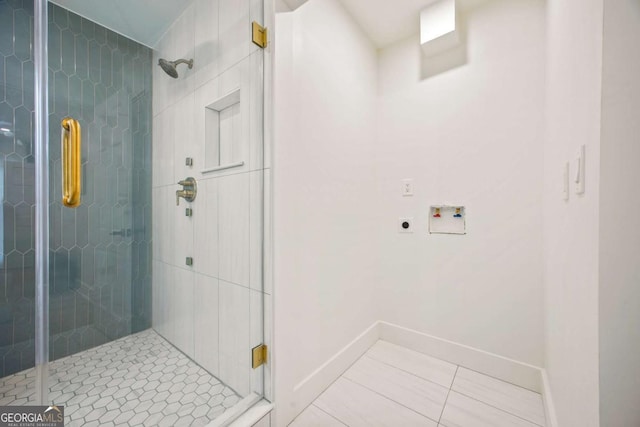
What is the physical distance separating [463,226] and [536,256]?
15.9 inches

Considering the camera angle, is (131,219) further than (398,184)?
No

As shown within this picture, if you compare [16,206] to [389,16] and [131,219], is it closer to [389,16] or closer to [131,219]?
[131,219]

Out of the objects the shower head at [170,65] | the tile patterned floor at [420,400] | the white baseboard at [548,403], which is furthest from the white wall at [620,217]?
the shower head at [170,65]

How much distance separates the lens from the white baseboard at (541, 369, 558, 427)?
106 centimetres

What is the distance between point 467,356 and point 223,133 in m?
2.13

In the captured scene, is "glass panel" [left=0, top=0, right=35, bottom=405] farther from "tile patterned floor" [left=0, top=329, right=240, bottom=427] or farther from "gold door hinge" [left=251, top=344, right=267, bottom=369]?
"gold door hinge" [left=251, top=344, right=267, bottom=369]

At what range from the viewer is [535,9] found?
141 centimetres

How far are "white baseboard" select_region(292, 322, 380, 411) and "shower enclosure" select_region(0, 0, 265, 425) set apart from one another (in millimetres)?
244

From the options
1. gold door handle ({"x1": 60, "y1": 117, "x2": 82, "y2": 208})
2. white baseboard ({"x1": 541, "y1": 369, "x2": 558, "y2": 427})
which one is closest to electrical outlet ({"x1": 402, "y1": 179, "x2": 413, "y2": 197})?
white baseboard ({"x1": 541, "y1": 369, "x2": 558, "y2": 427})

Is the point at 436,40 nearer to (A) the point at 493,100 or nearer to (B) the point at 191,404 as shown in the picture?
(A) the point at 493,100

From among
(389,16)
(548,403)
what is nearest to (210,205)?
(389,16)

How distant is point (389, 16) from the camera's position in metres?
1.67

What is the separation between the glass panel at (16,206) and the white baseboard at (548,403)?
7.73 ft

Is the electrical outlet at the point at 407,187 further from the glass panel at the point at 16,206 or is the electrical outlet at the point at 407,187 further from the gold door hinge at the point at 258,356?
the glass panel at the point at 16,206
